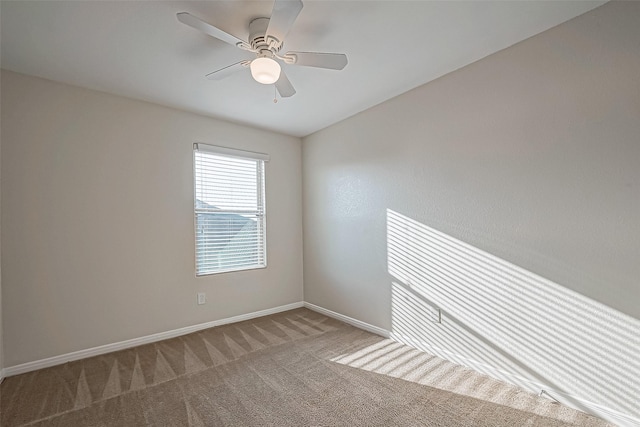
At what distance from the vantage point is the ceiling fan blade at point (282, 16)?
1435 millimetres

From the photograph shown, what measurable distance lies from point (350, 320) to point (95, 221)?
287 centimetres

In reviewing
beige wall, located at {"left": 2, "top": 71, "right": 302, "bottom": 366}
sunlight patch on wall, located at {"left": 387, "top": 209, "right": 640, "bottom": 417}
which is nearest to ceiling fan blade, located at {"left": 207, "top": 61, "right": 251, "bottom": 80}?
beige wall, located at {"left": 2, "top": 71, "right": 302, "bottom": 366}

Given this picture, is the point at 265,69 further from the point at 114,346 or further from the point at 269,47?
the point at 114,346

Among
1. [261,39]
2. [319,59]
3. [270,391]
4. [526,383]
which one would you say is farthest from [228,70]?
[526,383]

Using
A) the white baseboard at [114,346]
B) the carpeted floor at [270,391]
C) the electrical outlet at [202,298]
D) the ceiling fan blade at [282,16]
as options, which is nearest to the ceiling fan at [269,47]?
the ceiling fan blade at [282,16]

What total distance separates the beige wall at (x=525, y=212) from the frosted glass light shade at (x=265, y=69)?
62.2 inches

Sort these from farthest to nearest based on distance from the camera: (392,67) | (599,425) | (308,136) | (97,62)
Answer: (308,136)
(392,67)
(97,62)
(599,425)

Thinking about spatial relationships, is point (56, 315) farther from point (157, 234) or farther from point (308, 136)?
point (308, 136)

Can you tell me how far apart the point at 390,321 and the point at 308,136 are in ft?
8.78

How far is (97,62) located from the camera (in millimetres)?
2281

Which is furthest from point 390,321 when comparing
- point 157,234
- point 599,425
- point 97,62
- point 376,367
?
point 97,62

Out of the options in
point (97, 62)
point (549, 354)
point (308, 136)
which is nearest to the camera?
point (549, 354)

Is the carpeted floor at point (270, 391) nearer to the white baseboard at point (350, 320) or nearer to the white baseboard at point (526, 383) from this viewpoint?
the white baseboard at point (526, 383)

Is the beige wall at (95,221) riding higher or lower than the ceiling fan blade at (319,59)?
lower
